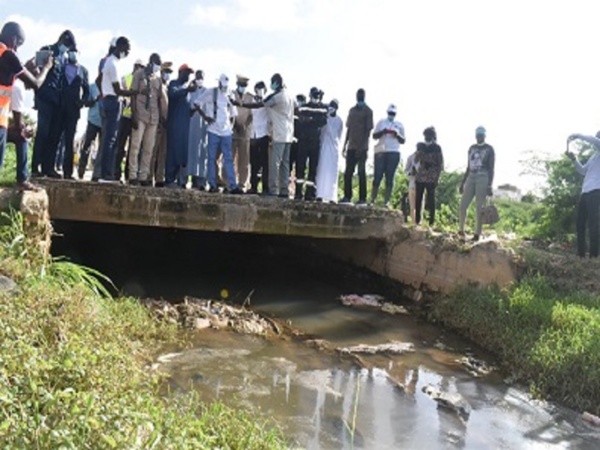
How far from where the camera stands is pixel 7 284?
192 inches

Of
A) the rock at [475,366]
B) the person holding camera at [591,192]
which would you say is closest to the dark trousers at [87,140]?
the rock at [475,366]

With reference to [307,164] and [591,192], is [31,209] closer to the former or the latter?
[307,164]

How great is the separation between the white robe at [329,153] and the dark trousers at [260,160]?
0.90 metres

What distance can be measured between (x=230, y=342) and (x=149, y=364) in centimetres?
→ 139

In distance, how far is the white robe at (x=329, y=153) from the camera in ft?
32.1

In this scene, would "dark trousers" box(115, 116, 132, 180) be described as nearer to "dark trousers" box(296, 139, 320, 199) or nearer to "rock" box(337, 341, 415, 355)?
"dark trousers" box(296, 139, 320, 199)

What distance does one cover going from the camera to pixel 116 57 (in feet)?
24.4

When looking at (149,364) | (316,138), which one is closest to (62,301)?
(149,364)

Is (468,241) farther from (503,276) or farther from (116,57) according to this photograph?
(116,57)

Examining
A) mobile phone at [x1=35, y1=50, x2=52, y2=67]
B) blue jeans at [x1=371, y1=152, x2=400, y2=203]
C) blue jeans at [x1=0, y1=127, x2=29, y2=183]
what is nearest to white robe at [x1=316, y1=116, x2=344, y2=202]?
blue jeans at [x1=371, y1=152, x2=400, y2=203]

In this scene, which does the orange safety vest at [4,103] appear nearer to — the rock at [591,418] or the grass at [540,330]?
the grass at [540,330]

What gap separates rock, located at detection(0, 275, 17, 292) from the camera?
4.79 m

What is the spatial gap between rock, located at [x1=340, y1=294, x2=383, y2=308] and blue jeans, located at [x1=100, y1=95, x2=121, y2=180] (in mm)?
4254

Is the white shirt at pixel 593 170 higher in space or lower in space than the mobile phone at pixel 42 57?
lower
